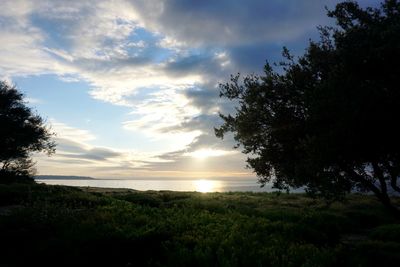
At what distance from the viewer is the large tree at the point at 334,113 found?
50.5ft

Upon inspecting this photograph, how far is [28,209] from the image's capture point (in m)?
19.0

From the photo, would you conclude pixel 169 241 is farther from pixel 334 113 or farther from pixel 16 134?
pixel 16 134

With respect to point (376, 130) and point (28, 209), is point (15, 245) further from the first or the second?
point (376, 130)

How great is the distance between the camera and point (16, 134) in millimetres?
48531

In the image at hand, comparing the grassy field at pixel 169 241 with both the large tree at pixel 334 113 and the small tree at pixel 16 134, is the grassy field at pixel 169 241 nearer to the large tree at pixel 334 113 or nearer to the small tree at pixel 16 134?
the large tree at pixel 334 113

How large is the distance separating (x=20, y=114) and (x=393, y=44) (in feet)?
150

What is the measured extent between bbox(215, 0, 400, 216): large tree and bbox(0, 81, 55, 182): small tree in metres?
32.9

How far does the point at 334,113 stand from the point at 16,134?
4205cm

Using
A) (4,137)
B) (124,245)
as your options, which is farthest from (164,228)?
(4,137)

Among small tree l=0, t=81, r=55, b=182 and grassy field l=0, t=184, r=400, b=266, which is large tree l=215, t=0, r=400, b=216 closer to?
grassy field l=0, t=184, r=400, b=266

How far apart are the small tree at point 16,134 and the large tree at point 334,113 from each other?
3291 cm

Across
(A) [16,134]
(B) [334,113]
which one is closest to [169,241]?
(B) [334,113]

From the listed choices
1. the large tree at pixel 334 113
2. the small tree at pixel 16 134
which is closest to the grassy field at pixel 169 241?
the large tree at pixel 334 113

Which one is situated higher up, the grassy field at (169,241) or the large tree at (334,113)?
the large tree at (334,113)
